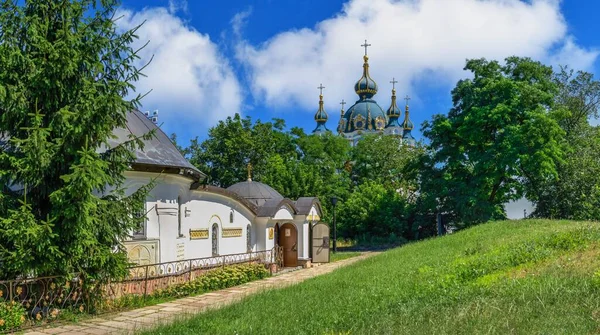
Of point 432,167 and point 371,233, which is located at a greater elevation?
point 432,167

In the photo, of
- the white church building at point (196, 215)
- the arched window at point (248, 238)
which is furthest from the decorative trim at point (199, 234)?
the arched window at point (248, 238)

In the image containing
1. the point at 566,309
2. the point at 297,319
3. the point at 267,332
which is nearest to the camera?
the point at 566,309

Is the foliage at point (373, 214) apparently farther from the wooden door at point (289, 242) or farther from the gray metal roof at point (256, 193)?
the gray metal roof at point (256, 193)

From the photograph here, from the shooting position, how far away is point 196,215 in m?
14.6

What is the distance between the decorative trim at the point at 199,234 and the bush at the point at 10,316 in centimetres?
642

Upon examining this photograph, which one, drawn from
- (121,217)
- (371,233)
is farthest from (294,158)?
(121,217)

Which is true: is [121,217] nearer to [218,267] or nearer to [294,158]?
[218,267]

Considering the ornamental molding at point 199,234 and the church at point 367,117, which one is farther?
the church at point 367,117

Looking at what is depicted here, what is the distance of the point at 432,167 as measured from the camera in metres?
28.6

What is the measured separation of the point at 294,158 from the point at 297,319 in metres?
29.5

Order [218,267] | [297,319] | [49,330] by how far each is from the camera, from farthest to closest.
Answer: [218,267] → [49,330] → [297,319]

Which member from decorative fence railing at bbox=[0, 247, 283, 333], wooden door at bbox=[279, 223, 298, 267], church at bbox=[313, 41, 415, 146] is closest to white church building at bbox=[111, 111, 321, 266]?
wooden door at bbox=[279, 223, 298, 267]

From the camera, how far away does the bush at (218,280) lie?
11586mm

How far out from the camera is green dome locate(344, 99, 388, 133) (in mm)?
74688
